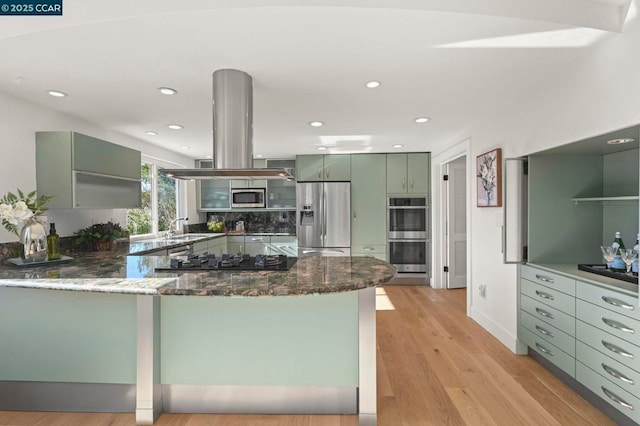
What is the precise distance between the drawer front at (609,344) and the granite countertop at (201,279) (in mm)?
1285

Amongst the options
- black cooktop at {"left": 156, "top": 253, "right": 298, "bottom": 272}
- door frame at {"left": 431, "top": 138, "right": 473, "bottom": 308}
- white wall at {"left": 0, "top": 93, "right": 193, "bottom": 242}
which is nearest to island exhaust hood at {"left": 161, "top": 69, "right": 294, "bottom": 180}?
black cooktop at {"left": 156, "top": 253, "right": 298, "bottom": 272}

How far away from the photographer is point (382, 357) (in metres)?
2.75

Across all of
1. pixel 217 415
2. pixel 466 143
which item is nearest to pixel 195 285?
pixel 217 415

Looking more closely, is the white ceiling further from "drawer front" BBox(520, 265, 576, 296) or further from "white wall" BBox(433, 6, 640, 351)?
"drawer front" BBox(520, 265, 576, 296)

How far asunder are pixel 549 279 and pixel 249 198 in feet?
14.2

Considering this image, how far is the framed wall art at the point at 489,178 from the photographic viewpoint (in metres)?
3.06

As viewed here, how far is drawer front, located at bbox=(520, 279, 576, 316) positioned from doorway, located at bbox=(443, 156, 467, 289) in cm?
238

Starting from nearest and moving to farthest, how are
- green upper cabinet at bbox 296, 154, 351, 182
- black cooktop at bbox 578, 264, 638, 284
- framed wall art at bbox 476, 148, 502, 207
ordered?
black cooktop at bbox 578, 264, 638, 284, framed wall art at bbox 476, 148, 502, 207, green upper cabinet at bbox 296, 154, 351, 182

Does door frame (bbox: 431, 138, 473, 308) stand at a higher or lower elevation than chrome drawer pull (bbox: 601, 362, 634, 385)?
higher

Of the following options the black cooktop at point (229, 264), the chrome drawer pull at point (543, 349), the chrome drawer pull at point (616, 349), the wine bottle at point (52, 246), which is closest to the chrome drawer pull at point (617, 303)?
the chrome drawer pull at point (616, 349)

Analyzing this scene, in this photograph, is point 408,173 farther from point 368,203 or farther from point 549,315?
point 549,315

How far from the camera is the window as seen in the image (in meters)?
4.44

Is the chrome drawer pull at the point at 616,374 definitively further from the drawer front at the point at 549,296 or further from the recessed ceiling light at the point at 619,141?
the recessed ceiling light at the point at 619,141

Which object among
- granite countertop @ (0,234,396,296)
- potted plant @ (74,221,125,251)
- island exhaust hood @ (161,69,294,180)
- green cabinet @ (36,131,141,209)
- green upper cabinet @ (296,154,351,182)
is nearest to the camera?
granite countertop @ (0,234,396,296)
